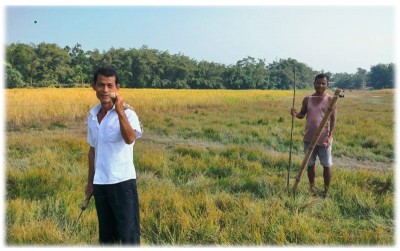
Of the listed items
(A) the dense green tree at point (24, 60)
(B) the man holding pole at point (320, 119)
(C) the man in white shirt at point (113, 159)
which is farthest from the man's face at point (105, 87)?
(A) the dense green tree at point (24, 60)

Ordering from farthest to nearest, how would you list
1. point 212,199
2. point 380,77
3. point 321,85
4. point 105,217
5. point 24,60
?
point 380,77
point 24,60
point 321,85
point 212,199
point 105,217

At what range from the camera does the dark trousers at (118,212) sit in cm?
211

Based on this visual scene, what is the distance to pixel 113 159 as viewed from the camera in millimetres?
2082

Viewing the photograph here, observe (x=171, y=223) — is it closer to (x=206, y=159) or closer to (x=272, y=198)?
(x=272, y=198)

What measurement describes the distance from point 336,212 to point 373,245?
2.16ft

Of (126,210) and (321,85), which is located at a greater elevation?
(321,85)

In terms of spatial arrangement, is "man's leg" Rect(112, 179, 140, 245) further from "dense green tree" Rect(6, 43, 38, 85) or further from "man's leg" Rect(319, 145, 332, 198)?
"dense green tree" Rect(6, 43, 38, 85)

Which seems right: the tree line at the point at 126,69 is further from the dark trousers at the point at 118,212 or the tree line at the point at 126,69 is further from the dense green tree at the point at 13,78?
the dark trousers at the point at 118,212

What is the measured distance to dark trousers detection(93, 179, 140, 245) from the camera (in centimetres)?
211

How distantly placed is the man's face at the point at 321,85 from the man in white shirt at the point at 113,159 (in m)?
2.56

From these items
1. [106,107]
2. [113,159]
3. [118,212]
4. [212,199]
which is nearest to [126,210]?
[118,212]

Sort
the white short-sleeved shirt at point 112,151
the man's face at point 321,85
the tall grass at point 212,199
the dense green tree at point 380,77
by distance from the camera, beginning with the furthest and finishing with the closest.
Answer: the dense green tree at point 380,77 < the man's face at point 321,85 < the tall grass at point 212,199 < the white short-sleeved shirt at point 112,151

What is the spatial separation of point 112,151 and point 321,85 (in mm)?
2754

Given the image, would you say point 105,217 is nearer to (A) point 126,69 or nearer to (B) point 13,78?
(A) point 126,69
